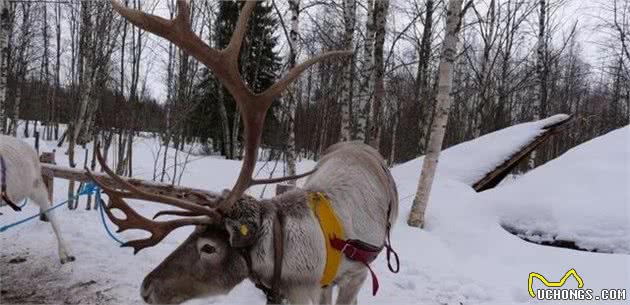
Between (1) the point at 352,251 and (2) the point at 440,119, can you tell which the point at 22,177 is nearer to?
(1) the point at 352,251

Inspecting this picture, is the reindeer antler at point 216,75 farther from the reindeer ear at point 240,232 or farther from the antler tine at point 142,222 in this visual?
the reindeer ear at point 240,232

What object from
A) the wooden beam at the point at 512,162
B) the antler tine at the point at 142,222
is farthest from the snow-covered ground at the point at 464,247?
the antler tine at the point at 142,222

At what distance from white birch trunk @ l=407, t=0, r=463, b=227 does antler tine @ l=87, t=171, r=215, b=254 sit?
14.9 ft

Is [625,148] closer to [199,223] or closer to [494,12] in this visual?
[199,223]

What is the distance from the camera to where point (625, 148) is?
285 inches

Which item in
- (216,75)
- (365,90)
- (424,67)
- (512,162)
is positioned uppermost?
(424,67)

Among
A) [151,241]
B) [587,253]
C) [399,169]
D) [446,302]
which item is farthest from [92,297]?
[399,169]

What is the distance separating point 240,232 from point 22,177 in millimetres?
3709

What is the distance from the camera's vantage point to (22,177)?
4.80m

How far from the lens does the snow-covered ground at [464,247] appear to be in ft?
14.7

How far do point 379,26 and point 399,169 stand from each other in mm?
2968

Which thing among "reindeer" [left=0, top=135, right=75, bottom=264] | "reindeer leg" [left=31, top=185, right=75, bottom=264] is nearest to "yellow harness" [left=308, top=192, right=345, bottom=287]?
"reindeer" [left=0, top=135, right=75, bottom=264]

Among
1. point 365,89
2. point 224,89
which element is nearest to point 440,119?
point 365,89

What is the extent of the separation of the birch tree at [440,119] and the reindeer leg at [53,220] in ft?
13.8
